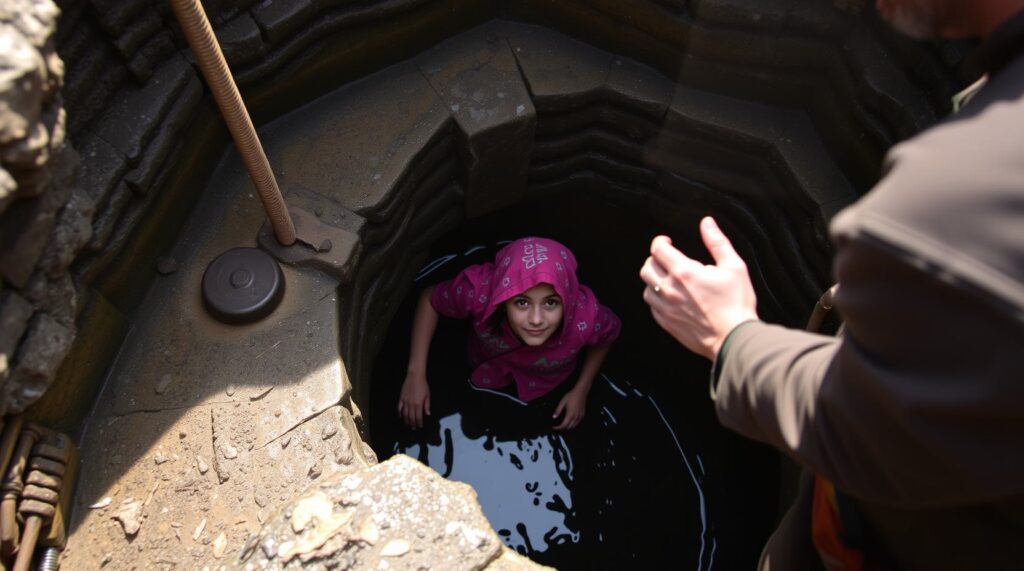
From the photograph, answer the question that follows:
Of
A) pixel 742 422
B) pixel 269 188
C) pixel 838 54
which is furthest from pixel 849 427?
pixel 838 54

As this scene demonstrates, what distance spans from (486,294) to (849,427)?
1845mm

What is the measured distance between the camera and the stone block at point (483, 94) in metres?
2.62

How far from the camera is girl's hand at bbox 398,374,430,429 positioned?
2988 mm

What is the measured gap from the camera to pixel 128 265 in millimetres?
2082

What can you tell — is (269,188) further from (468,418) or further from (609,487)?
(609,487)

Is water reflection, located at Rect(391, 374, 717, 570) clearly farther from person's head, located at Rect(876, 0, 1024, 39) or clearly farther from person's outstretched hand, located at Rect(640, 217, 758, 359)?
person's head, located at Rect(876, 0, 1024, 39)

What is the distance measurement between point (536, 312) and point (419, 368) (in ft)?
1.99

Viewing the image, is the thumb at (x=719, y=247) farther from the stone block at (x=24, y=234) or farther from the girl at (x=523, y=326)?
the stone block at (x=24, y=234)

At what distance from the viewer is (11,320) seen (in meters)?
1.58

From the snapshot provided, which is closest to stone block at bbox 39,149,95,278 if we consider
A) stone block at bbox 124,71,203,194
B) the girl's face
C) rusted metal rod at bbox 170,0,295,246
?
stone block at bbox 124,71,203,194

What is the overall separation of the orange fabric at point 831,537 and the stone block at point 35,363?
62.8 inches

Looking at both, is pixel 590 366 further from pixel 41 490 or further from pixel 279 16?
pixel 41 490

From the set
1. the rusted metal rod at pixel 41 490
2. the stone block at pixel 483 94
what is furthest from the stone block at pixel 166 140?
the stone block at pixel 483 94

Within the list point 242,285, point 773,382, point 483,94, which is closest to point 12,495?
point 242,285
